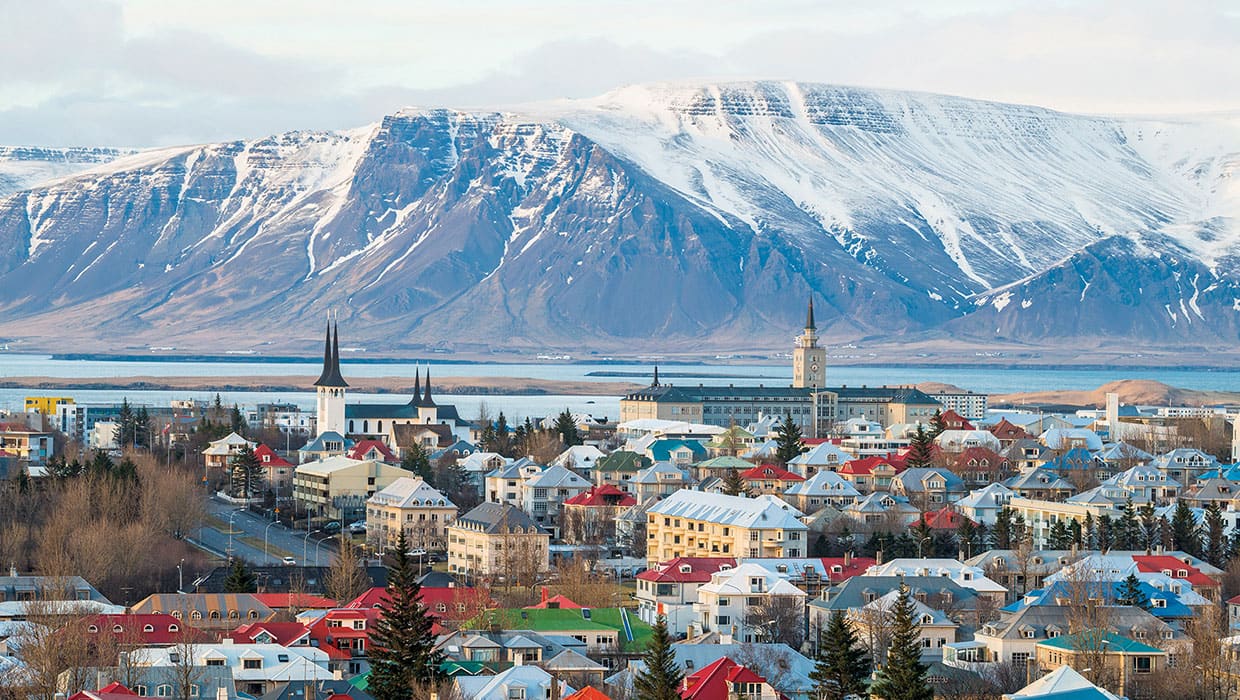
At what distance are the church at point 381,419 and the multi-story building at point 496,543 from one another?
180 feet

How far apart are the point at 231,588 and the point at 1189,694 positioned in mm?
26879

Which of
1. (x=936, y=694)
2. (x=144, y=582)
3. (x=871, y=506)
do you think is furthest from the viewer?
(x=871, y=506)

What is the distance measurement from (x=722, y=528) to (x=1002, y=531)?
8.87m

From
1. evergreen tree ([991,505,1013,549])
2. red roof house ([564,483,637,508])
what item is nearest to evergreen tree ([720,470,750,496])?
red roof house ([564,483,637,508])

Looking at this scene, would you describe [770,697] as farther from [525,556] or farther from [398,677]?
[525,556]

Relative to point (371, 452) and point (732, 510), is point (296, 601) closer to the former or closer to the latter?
point (732, 510)

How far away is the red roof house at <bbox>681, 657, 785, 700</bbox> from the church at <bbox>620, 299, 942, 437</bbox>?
388 feet

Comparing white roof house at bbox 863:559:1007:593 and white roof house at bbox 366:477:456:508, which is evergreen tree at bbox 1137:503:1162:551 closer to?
white roof house at bbox 863:559:1007:593

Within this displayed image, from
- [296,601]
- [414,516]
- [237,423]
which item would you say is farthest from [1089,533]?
[237,423]

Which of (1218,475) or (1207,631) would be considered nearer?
(1207,631)

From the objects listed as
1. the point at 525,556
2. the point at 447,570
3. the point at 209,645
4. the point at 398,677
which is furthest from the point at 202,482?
the point at 398,677

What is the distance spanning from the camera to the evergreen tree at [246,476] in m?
110

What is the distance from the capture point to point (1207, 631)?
177ft

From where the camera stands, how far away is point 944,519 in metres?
92.5
